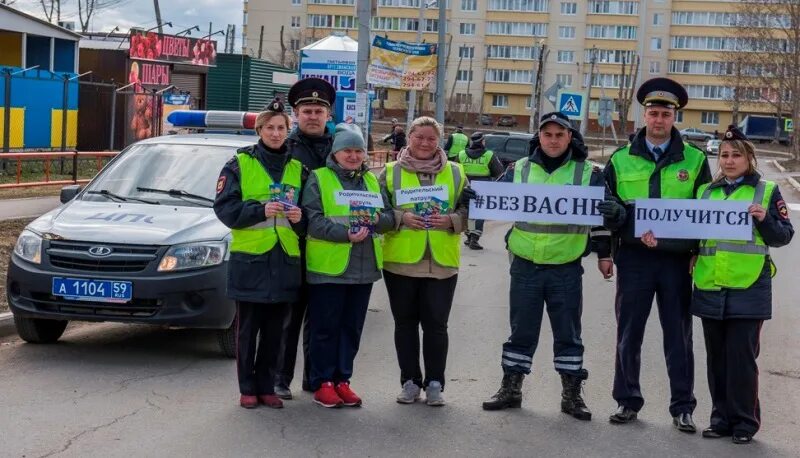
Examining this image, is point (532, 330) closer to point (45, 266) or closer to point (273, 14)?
point (45, 266)

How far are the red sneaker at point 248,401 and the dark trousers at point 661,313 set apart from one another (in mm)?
2180

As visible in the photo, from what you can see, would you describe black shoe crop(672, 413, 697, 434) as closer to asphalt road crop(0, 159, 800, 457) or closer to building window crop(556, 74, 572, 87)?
asphalt road crop(0, 159, 800, 457)

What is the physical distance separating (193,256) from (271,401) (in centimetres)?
161

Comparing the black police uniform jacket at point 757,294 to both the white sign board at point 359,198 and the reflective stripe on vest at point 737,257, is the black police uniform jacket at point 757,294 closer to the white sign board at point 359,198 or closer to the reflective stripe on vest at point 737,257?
the reflective stripe on vest at point 737,257

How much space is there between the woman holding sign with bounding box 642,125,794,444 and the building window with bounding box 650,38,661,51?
116m

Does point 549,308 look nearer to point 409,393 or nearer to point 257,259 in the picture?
point 409,393

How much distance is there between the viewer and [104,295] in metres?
8.25

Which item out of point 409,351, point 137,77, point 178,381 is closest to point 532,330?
point 409,351

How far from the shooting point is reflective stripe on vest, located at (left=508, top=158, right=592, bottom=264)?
718 centimetres

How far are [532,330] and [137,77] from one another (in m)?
31.9

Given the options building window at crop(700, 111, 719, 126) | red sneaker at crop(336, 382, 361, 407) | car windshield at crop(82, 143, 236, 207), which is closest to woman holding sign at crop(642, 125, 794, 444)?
red sneaker at crop(336, 382, 361, 407)

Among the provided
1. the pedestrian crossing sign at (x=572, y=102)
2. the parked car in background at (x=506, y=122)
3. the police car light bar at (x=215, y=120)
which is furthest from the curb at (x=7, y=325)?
the parked car in background at (x=506, y=122)

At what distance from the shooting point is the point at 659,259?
7.05 metres

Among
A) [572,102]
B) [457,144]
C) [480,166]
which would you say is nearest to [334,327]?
[480,166]
